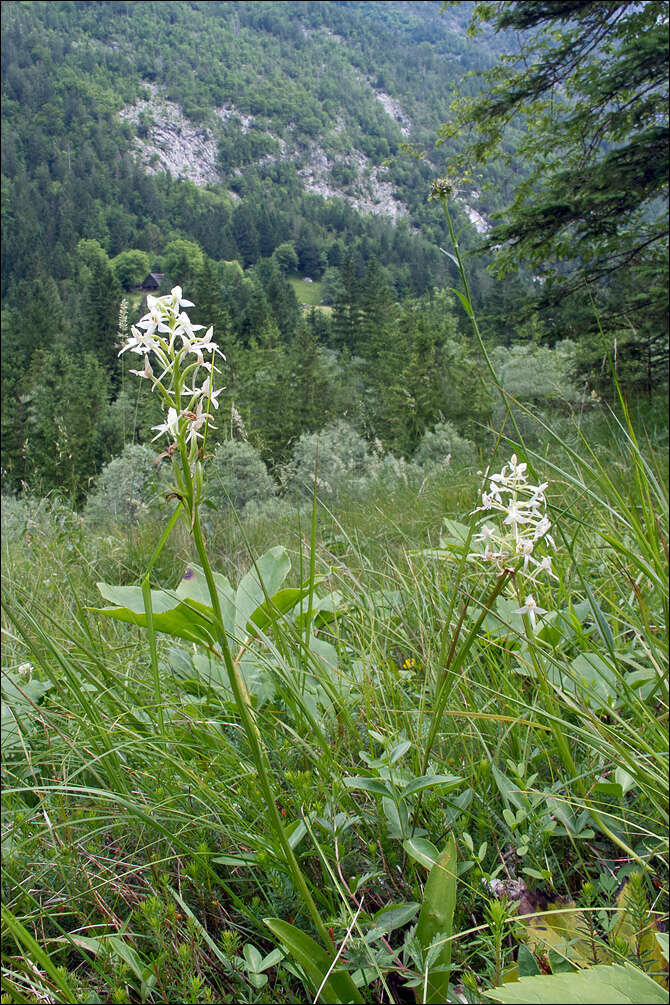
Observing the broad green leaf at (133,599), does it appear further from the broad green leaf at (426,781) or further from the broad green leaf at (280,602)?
the broad green leaf at (426,781)

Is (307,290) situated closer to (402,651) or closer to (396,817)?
(402,651)

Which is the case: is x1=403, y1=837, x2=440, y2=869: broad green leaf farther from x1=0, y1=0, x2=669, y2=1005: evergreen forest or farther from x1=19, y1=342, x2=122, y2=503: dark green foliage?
x1=19, y1=342, x2=122, y2=503: dark green foliage

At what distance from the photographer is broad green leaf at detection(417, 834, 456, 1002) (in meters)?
0.73

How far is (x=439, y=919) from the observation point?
75 cm

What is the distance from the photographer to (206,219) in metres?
99.0

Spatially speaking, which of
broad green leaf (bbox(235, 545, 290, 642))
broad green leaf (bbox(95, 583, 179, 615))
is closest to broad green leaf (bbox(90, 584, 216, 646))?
broad green leaf (bbox(95, 583, 179, 615))

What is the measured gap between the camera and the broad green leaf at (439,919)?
28.8 inches

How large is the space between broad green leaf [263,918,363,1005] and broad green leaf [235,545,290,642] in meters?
0.78

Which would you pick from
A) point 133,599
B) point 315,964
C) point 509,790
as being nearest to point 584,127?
point 133,599

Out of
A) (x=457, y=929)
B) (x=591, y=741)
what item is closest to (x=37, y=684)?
(x=457, y=929)

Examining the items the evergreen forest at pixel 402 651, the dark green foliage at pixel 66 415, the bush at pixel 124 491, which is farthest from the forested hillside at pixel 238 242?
the evergreen forest at pixel 402 651

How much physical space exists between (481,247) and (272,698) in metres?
7.04

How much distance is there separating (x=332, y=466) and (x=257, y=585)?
566 centimetres

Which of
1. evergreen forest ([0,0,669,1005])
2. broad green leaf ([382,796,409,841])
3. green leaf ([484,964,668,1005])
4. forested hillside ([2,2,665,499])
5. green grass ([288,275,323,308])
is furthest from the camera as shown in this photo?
green grass ([288,275,323,308])
